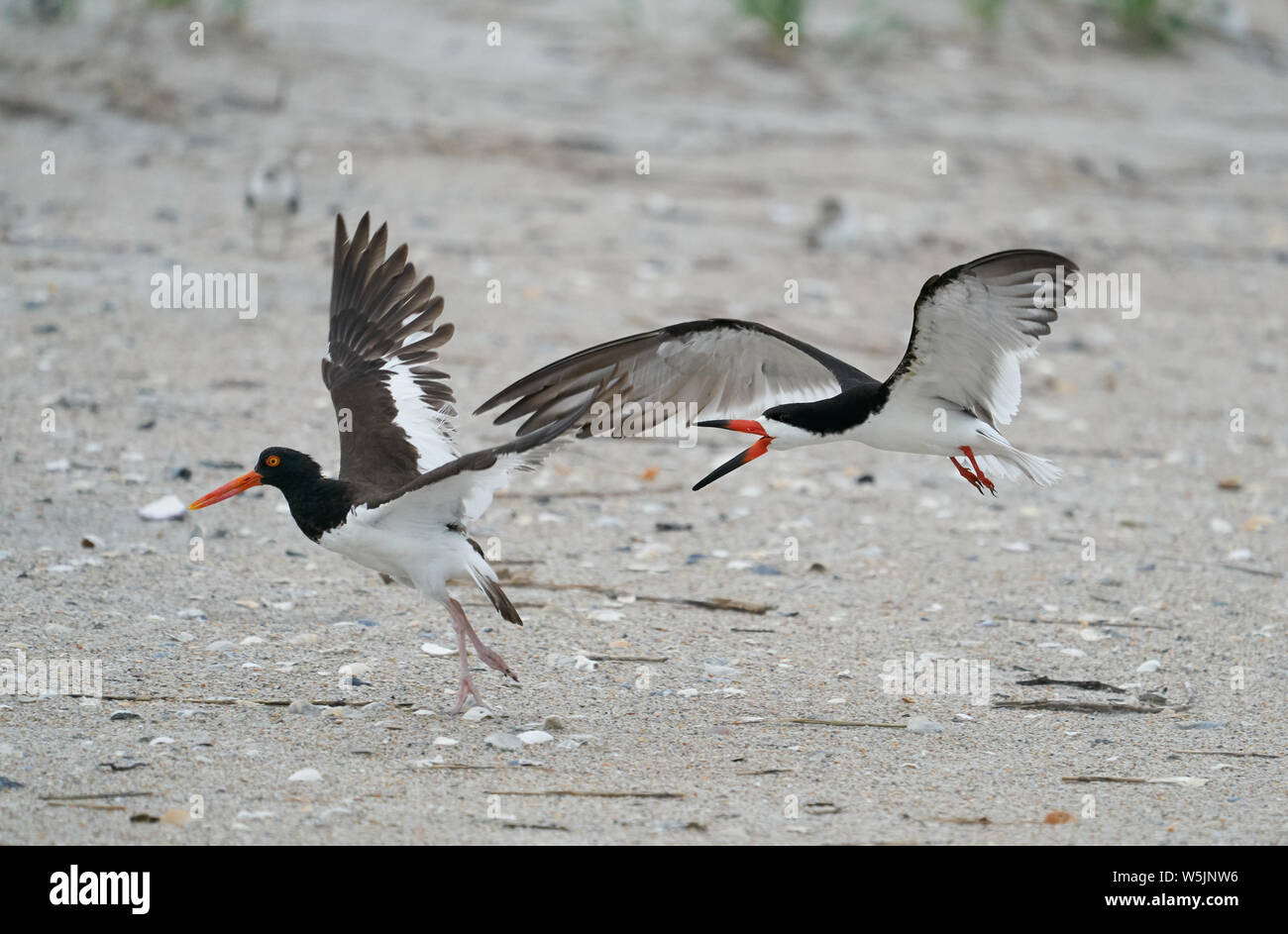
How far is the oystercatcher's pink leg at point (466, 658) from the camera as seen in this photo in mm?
5098

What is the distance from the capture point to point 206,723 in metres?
4.81

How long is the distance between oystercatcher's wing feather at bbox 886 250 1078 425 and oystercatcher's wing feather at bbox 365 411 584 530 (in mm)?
1380

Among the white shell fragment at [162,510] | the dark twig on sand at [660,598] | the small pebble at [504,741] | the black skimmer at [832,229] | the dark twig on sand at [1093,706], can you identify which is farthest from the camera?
the black skimmer at [832,229]

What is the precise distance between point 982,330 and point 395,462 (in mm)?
2166

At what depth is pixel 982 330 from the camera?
5.36m

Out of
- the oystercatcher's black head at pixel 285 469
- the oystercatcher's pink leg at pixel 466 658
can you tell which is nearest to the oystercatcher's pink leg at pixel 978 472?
the oystercatcher's pink leg at pixel 466 658

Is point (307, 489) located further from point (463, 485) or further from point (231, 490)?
point (463, 485)

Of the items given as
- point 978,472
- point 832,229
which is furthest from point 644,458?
point 832,229

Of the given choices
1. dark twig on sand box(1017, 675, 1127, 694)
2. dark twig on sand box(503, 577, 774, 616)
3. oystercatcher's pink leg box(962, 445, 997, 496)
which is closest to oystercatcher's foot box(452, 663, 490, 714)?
dark twig on sand box(503, 577, 774, 616)

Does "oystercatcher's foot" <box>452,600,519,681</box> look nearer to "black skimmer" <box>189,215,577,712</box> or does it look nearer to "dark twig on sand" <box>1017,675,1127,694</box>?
"black skimmer" <box>189,215,577,712</box>

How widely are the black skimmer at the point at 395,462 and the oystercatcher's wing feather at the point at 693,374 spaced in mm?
422

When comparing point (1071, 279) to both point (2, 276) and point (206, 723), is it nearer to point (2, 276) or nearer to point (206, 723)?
point (206, 723)

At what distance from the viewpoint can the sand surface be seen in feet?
15.1

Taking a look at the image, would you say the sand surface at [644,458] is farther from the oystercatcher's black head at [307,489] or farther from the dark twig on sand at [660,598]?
the oystercatcher's black head at [307,489]
